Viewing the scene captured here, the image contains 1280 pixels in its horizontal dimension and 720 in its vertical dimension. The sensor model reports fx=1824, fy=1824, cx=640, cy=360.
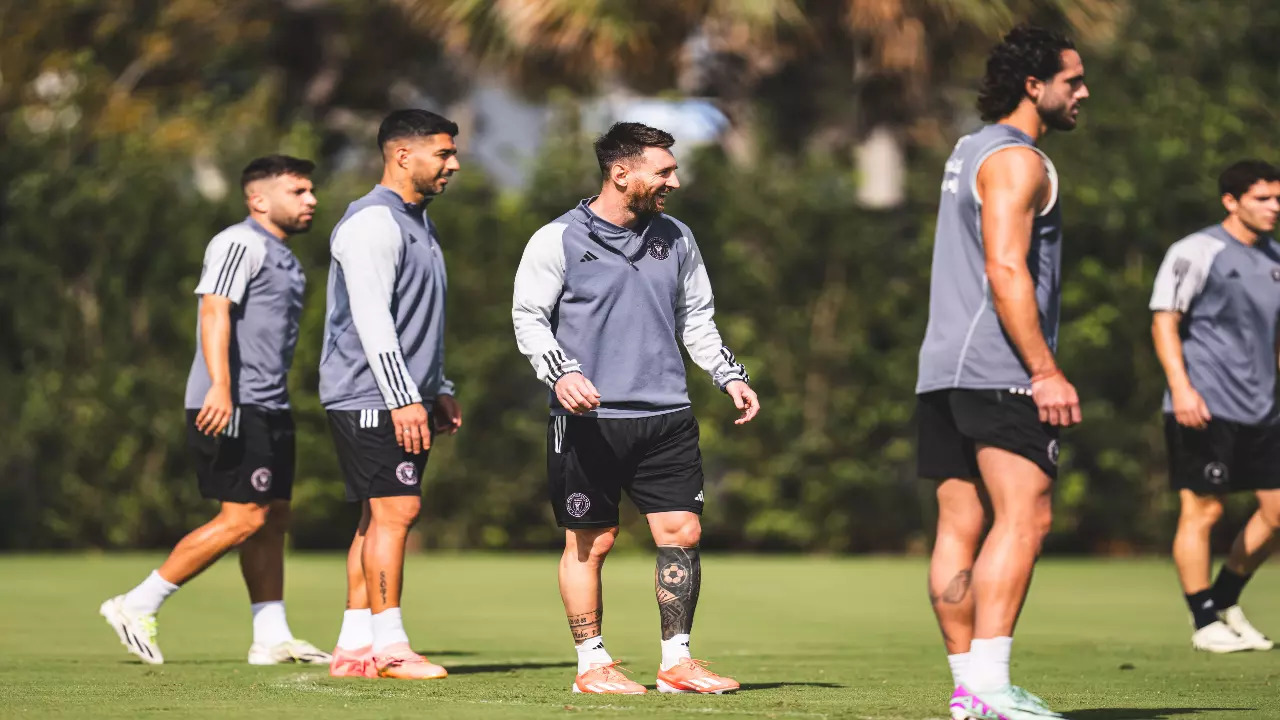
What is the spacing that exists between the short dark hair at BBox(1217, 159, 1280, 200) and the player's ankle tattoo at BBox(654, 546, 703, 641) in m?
3.94

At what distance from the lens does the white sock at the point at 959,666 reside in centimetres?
554

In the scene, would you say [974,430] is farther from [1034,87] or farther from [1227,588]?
[1227,588]

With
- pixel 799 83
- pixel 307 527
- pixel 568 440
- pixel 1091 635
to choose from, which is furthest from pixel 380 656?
pixel 799 83

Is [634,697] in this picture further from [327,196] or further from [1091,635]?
[327,196]

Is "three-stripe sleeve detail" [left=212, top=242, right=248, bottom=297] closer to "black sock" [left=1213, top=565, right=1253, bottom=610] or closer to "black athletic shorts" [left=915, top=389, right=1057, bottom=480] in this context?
"black athletic shorts" [left=915, top=389, right=1057, bottom=480]

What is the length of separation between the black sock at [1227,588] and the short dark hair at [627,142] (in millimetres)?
4053

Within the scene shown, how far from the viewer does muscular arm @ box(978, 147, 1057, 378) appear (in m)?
5.39

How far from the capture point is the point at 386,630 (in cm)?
738

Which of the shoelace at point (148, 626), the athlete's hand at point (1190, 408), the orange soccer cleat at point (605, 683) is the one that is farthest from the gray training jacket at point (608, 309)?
the athlete's hand at point (1190, 408)

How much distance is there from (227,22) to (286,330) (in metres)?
15.6

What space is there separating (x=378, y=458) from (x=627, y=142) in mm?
1732

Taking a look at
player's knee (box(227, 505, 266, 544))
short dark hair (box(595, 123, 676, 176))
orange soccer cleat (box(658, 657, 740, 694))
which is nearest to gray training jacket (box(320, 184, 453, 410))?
player's knee (box(227, 505, 266, 544))

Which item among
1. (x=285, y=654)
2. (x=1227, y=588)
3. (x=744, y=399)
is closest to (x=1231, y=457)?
(x=1227, y=588)

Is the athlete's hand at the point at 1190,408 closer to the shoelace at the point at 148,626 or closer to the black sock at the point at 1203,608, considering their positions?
the black sock at the point at 1203,608
